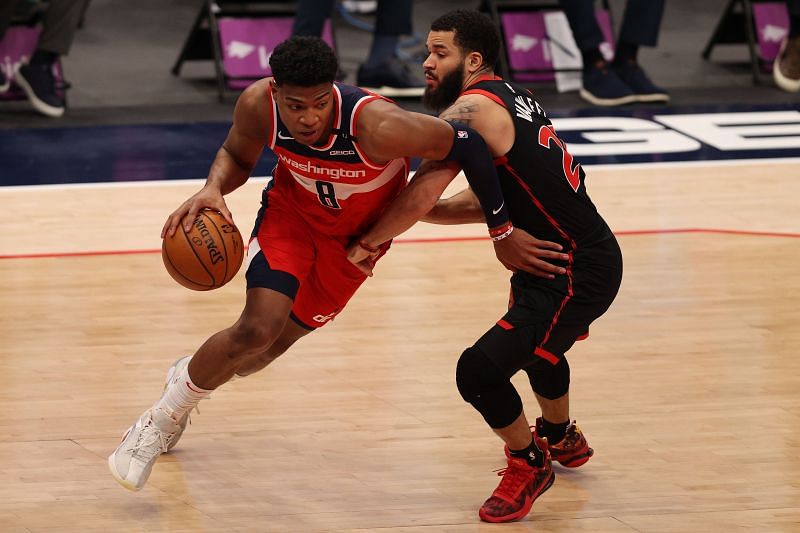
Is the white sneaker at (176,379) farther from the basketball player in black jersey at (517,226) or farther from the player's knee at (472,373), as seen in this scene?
the player's knee at (472,373)

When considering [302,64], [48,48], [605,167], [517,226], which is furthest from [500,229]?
[48,48]

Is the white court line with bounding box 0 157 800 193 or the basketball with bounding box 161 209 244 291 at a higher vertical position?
the basketball with bounding box 161 209 244 291

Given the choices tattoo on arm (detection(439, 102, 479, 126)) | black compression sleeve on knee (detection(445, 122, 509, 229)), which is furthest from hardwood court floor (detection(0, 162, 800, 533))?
tattoo on arm (detection(439, 102, 479, 126))

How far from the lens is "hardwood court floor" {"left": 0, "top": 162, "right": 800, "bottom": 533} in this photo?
4184mm

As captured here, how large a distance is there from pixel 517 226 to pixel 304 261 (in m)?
0.70

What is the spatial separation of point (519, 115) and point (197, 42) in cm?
650

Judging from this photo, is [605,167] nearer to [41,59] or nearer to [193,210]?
[41,59]

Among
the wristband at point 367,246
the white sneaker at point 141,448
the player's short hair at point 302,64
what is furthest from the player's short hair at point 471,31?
the white sneaker at point 141,448

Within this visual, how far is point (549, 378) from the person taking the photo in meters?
4.36

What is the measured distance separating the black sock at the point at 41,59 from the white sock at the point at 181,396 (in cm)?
560

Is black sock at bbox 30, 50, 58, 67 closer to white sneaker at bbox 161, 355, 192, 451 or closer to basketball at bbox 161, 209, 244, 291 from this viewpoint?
white sneaker at bbox 161, 355, 192, 451

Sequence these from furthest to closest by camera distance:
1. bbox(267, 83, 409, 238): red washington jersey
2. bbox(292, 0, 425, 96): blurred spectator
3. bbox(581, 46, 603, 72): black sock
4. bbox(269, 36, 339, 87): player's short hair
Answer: bbox(581, 46, 603, 72): black sock, bbox(292, 0, 425, 96): blurred spectator, bbox(267, 83, 409, 238): red washington jersey, bbox(269, 36, 339, 87): player's short hair

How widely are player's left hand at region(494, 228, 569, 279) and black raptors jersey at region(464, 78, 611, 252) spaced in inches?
2.0

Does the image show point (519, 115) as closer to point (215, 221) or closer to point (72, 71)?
point (215, 221)
